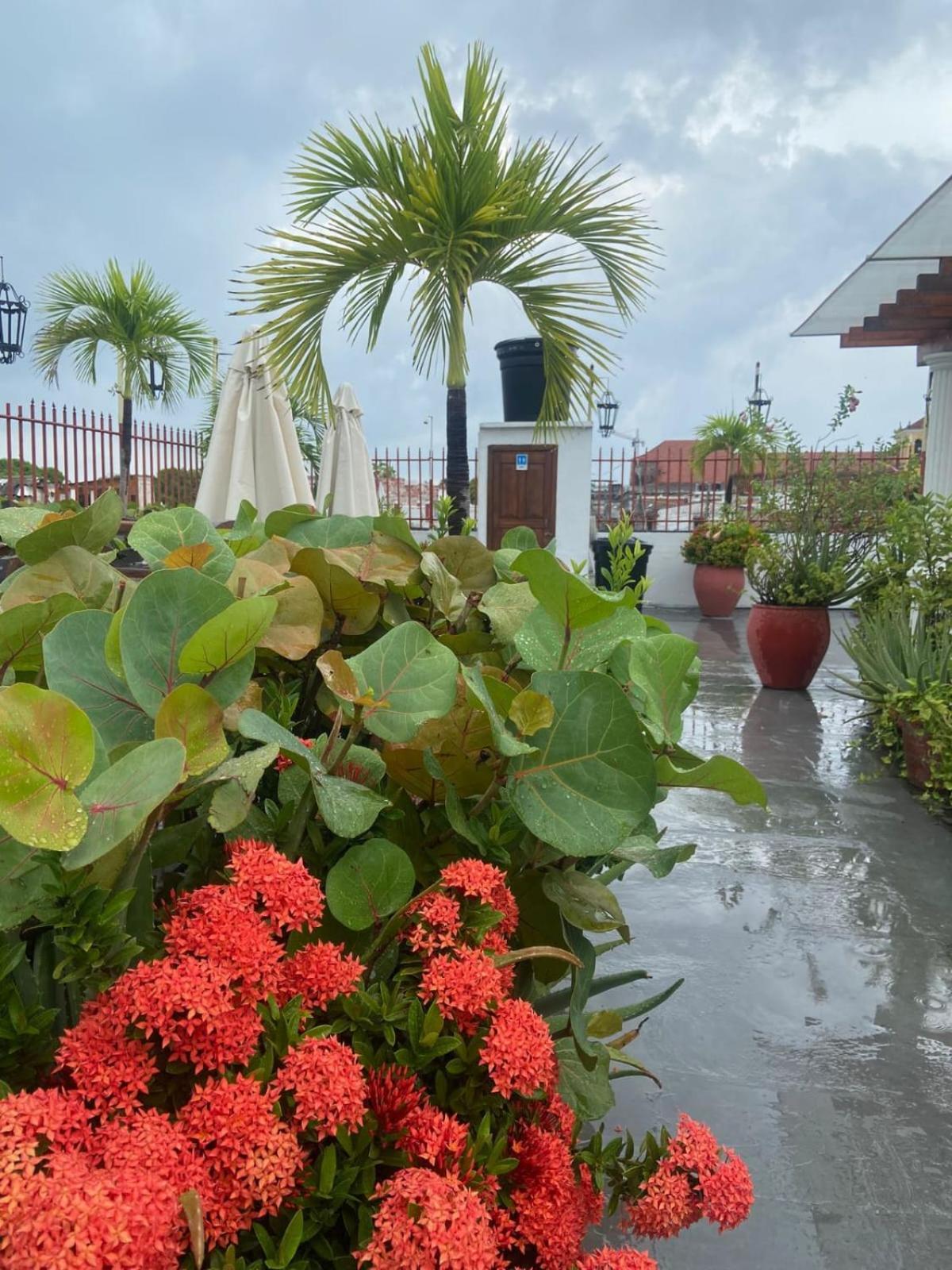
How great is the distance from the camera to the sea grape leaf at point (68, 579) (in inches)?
31.7

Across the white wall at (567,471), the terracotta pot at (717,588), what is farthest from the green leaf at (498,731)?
the terracotta pot at (717,588)

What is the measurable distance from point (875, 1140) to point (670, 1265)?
632 millimetres

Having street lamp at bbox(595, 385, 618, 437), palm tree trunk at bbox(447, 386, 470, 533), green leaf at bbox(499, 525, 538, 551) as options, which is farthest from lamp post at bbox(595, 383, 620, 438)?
green leaf at bbox(499, 525, 538, 551)

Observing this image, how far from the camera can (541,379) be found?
1247cm

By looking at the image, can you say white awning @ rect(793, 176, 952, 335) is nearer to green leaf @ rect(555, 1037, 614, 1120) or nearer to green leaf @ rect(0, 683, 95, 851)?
green leaf @ rect(555, 1037, 614, 1120)

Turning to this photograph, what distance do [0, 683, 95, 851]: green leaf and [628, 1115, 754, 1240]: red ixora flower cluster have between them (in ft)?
1.94

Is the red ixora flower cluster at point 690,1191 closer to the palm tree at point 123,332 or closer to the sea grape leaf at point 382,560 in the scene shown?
the sea grape leaf at point 382,560

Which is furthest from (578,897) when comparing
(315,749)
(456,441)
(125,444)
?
(125,444)

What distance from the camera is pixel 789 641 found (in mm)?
6852

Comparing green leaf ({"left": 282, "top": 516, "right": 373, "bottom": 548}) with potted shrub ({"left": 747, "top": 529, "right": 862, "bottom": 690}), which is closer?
green leaf ({"left": 282, "top": 516, "right": 373, "bottom": 548})

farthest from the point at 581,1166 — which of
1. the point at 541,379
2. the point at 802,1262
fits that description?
the point at 541,379

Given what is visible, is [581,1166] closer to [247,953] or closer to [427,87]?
[247,953]

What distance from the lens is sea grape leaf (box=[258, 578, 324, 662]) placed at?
0.73 m

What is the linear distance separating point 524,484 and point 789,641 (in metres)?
6.33
